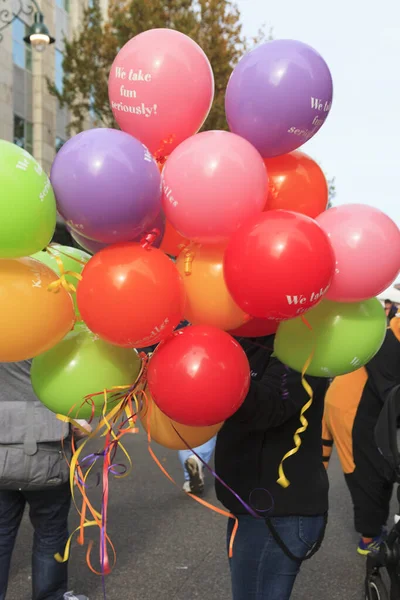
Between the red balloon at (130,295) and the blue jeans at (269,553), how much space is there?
0.77m

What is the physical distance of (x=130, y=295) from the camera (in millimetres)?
1685

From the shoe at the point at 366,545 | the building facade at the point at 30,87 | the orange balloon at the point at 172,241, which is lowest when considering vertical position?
the building facade at the point at 30,87

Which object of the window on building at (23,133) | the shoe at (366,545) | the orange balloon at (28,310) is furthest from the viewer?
the window on building at (23,133)

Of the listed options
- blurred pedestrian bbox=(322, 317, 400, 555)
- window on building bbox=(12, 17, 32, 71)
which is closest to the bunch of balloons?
blurred pedestrian bbox=(322, 317, 400, 555)

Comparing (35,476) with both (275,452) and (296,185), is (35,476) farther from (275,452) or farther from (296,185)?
(296,185)

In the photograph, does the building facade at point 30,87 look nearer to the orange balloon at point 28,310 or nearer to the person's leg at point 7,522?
the person's leg at point 7,522

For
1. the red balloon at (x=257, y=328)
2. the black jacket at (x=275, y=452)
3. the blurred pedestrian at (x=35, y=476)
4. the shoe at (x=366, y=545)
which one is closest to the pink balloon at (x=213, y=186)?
the red balloon at (x=257, y=328)

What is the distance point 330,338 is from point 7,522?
1886 mm

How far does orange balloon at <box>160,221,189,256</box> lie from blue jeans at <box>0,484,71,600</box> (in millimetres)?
1436

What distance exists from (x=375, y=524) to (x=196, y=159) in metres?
3.19

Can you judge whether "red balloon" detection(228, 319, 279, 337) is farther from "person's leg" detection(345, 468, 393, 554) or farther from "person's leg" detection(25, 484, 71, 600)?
"person's leg" detection(345, 468, 393, 554)

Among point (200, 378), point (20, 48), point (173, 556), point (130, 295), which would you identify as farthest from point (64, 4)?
point (200, 378)

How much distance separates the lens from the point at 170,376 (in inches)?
68.7

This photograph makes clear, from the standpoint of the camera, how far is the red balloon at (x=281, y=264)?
5.39ft
